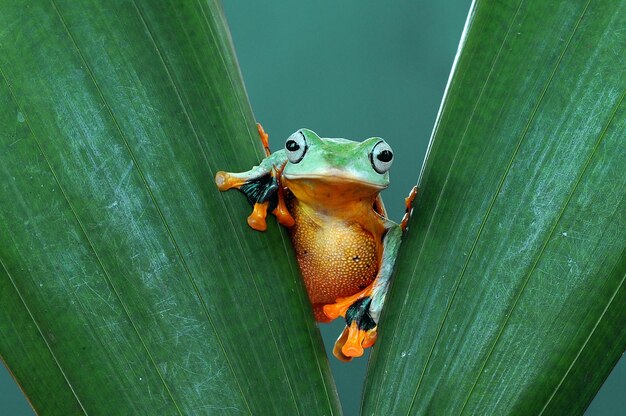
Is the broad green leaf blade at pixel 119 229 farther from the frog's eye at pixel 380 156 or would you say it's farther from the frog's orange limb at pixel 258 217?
the frog's eye at pixel 380 156

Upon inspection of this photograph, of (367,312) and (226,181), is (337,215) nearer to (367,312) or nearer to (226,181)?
(367,312)

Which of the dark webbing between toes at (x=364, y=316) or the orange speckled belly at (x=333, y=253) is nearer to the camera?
the dark webbing between toes at (x=364, y=316)

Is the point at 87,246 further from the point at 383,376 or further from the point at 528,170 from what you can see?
the point at 528,170

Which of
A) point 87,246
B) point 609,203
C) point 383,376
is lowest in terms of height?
point 383,376

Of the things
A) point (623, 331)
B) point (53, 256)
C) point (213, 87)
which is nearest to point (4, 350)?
point (53, 256)

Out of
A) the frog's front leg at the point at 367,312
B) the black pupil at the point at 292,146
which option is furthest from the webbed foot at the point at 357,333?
the black pupil at the point at 292,146

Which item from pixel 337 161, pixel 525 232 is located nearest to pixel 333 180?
pixel 337 161

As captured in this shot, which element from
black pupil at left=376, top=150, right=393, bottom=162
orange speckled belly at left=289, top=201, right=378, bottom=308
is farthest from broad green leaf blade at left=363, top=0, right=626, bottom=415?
orange speckled belly at left=289, top=201, right=378, bottom=308
